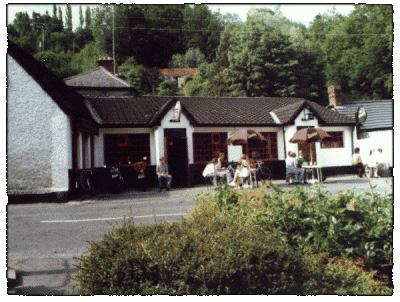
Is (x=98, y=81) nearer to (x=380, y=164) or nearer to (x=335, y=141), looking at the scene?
(x=335, y=141)

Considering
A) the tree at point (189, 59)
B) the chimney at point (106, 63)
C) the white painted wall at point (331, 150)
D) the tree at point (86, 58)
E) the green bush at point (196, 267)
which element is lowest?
the green bush at point (196, 267)

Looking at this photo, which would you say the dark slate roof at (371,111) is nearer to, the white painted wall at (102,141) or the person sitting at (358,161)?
the person sitting at (358,161)

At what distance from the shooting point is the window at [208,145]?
20547 mm

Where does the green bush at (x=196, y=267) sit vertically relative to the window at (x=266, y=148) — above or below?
below

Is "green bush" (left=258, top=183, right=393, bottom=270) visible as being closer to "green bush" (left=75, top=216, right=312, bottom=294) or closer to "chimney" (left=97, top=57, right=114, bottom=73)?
"green bush" (left=75, top=216, right=312, bottom=294)

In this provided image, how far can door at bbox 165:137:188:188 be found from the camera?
20.6 metres

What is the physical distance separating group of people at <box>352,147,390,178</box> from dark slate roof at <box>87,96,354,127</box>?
3118mm

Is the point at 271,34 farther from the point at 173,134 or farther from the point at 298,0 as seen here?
the point at 298,0

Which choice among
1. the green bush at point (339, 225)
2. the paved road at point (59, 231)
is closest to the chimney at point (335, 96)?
the paved road at point (59, 231)

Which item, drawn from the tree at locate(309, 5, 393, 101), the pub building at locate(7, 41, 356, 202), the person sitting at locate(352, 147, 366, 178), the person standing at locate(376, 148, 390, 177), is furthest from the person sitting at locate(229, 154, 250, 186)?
the tree at locate(309, 5, 393, 101)

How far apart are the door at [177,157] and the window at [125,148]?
1.27 metres

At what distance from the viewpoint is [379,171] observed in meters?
18.2
